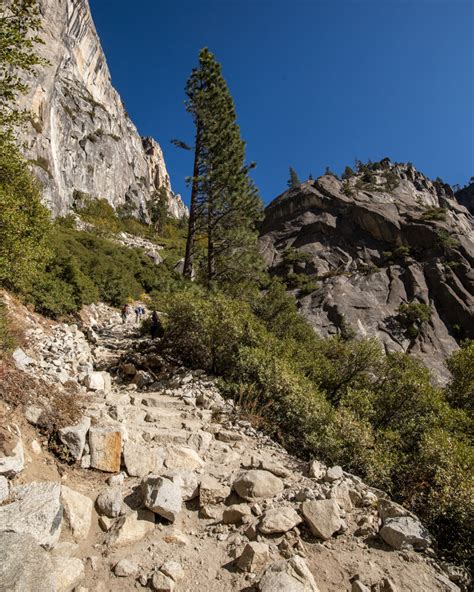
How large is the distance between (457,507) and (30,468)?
5942mm

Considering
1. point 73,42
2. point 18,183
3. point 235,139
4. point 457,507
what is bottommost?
point 457,507

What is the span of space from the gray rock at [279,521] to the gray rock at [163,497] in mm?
1129

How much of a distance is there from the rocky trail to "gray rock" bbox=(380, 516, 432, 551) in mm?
13

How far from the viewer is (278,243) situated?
135 ft

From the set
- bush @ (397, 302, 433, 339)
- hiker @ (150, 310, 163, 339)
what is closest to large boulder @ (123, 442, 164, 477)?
hiker @ (150, 310, 163, 339)

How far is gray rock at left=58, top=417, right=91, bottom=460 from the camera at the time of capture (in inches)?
183

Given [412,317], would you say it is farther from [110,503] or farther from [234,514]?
[110,503]

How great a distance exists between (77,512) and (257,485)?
2.42 m

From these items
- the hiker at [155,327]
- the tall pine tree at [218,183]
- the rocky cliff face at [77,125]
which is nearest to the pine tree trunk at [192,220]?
the tall pine tree at [218,183]

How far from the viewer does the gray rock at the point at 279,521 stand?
3859 millimetres

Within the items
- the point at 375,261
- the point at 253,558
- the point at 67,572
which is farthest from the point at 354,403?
the point at 375,261

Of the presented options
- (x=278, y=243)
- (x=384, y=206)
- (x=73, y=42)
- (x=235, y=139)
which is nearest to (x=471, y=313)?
A: (x=384, y=206)

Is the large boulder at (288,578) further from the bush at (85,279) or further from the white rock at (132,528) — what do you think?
the bush at (85,279)

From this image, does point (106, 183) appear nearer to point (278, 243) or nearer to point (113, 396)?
point (278, 243)
